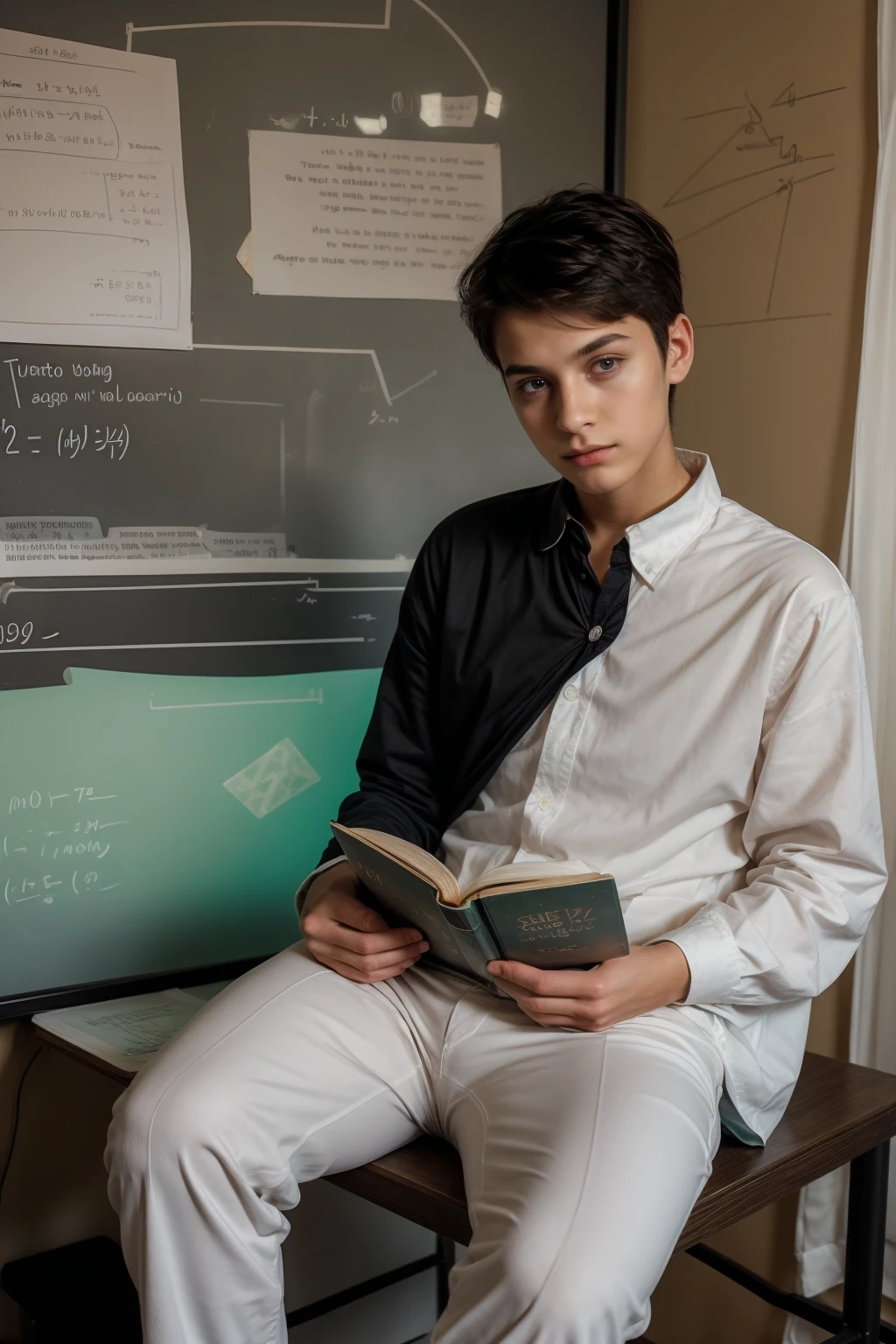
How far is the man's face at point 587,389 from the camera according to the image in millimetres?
1302

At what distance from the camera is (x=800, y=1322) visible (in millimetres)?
1756

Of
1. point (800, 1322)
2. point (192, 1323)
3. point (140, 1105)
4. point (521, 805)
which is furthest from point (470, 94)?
point (800, 1322)

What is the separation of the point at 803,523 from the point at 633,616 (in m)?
0.56

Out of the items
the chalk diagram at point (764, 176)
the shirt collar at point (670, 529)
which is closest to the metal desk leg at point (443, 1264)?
the shirt collar at point (670, 529)

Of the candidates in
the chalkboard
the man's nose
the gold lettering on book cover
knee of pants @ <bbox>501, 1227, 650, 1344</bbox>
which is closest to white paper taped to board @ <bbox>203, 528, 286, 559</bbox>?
the chalkboard

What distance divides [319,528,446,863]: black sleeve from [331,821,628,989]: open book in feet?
0.95

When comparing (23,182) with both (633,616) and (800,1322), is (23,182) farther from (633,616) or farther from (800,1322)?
(800,1322)

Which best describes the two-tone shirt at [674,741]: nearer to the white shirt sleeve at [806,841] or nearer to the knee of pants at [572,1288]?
the white shirt sleeve at [806,841]

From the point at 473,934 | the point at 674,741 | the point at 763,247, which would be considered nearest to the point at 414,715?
the point at 674,741

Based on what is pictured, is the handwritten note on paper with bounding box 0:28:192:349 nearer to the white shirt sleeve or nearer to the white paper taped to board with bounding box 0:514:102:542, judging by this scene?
the white paper taped to board with bounding box 0:514:102:542

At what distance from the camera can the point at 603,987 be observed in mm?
1115

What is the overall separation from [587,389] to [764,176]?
77 centimetres

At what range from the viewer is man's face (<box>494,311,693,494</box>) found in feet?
4.27

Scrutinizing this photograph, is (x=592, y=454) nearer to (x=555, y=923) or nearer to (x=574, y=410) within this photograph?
(x=574, y=410)
